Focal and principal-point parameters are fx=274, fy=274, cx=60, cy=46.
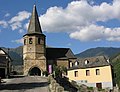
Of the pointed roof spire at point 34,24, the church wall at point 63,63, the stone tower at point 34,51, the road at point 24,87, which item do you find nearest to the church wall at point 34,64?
the stone tower at point 34,51

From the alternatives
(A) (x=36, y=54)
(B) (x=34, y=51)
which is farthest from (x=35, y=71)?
(B) (x=34, y=51)

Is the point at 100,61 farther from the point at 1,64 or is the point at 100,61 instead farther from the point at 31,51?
the point at 31,51

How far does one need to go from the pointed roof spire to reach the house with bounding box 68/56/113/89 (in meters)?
24.4

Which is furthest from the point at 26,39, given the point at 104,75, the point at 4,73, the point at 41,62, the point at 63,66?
the point at 104,75

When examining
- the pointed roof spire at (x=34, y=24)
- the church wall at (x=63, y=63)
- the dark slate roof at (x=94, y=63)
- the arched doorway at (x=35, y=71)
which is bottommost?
the arched doorway at (x=35, y=71)

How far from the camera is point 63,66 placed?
83812mm

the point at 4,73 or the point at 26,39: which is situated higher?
the point at 26,39

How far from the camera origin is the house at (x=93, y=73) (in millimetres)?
55750

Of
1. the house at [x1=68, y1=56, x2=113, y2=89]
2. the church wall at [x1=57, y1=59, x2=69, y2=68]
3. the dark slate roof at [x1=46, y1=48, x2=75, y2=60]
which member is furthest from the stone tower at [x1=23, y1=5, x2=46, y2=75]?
the house at [x1=68, y1=56, x2=113, y2=89]

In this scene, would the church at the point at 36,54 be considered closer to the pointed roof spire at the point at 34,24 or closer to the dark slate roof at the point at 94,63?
the pointed roof spire at the point at 34,24

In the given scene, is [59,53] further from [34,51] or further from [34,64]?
[34,64]

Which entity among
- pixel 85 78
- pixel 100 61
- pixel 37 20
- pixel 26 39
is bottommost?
pixel 85 78

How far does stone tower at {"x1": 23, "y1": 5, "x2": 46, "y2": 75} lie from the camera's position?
81.9 metres

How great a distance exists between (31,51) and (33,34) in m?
5.22
